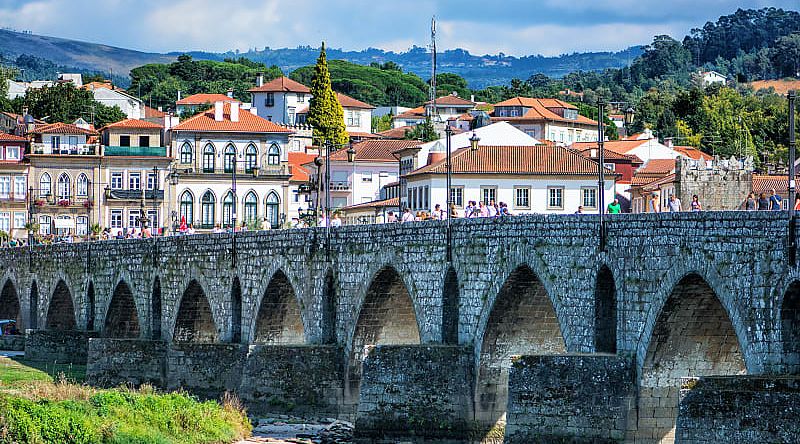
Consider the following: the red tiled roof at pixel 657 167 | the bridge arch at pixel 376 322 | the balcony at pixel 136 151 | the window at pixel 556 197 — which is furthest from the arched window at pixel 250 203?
the bridge arch at pixel 376 322

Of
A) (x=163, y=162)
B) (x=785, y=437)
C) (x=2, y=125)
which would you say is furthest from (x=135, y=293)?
(x=2, y=125)

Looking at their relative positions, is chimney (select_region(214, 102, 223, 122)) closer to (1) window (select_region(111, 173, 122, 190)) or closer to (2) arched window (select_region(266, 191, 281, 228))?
(2) arched window (select_region(266, 191, 281, 228))

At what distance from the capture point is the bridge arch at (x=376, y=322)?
52250 mm

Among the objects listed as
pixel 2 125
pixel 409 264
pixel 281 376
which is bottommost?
pixel 281 376

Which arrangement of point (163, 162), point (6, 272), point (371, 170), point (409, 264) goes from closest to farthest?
point (409, 264) < point (6, 272) < point (163, 162) < point (371, 170)

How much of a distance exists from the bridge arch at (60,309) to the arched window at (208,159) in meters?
23.2

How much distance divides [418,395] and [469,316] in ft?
8.37

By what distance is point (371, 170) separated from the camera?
11512 centimetres

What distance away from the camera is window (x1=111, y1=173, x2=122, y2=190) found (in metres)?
106

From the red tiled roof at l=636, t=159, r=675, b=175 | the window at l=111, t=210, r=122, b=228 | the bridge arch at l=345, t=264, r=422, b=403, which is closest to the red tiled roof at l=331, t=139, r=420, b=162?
the window at l=111, t=210, r=122, b=228

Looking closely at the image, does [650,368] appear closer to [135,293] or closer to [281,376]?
[281,376]

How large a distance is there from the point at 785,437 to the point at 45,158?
264 ft

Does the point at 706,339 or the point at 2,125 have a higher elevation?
the point at 2,125

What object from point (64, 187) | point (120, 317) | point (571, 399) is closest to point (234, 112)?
point (64, 187)
